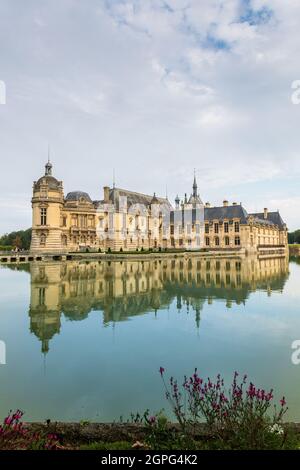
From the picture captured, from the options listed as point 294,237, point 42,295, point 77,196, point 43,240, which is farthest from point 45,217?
point 294,237

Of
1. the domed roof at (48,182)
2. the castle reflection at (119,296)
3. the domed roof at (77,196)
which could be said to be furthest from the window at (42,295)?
the domed roof at (77,196)

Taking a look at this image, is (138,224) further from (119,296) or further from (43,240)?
(119,296)

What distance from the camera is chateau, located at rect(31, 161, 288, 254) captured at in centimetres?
5456

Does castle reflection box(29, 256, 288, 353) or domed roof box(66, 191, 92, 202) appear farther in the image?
domed roof box(66, 191, 92, 202)

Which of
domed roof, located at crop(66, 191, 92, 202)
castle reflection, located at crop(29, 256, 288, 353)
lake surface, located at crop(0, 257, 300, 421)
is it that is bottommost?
lake surface, located at crop(0, 257, 300, 421)

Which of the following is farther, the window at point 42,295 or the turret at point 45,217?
the turret at point 45,217

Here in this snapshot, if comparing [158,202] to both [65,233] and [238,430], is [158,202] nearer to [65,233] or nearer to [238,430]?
[65,233]

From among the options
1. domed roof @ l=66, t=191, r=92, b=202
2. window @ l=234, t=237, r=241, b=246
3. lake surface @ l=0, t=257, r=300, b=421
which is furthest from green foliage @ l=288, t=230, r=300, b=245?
lake surface @ l=0, t=257, r=300, b=421

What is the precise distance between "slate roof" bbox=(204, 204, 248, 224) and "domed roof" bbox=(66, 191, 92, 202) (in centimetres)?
2822

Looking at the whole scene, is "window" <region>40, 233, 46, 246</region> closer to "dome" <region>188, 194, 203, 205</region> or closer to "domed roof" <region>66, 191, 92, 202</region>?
"domed roof" <region>66, 191, 92, 202</region>

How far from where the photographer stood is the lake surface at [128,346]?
6.14m

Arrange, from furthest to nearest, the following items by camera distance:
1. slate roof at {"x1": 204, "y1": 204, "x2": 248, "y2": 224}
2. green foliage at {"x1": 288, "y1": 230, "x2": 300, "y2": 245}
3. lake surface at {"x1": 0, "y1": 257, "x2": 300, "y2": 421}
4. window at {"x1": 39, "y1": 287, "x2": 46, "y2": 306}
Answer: green foliage at {"x1": 288, "y1": 230, "x2": 300, "y2": 245} → slate roof at {"x1": 204, "y1": 204, "x2": 248, "y2": 224} → window at {"x1": 39, "y1": 287, "x2": 46, "y2": 306} → lake surface at {"x1": 0, "y1": 257, "x2": 300, "y2": 421}

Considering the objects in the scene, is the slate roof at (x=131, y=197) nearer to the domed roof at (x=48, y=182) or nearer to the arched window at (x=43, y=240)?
the domed roof at (x=48, y=182)

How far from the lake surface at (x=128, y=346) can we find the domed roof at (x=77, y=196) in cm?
4323
